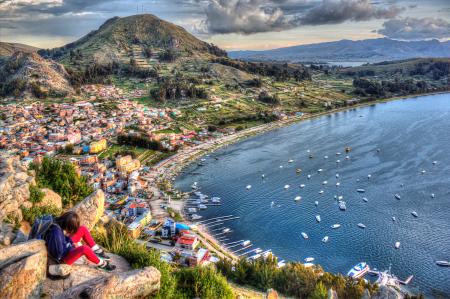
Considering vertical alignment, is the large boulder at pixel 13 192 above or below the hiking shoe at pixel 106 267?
above

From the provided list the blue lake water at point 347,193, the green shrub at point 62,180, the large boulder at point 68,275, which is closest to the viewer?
the large boulder at point 68,275

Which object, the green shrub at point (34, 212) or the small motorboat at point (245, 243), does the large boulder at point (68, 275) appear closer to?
the green shrub at point (34, 212)

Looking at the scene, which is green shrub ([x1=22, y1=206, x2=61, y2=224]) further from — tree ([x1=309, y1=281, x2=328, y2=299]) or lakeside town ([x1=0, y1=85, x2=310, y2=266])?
tree ([x1=309, y1=281, x2=328, y2=299])

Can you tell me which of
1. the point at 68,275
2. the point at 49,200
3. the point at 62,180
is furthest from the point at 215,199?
the point at 68,275

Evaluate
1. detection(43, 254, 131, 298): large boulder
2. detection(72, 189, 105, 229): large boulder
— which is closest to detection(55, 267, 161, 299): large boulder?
detection(43, 254, 131, 298): large boulder

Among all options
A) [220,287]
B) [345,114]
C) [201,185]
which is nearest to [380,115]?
[345,114]

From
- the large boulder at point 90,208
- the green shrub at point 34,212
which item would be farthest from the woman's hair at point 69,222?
the green shrub at point 34,212
